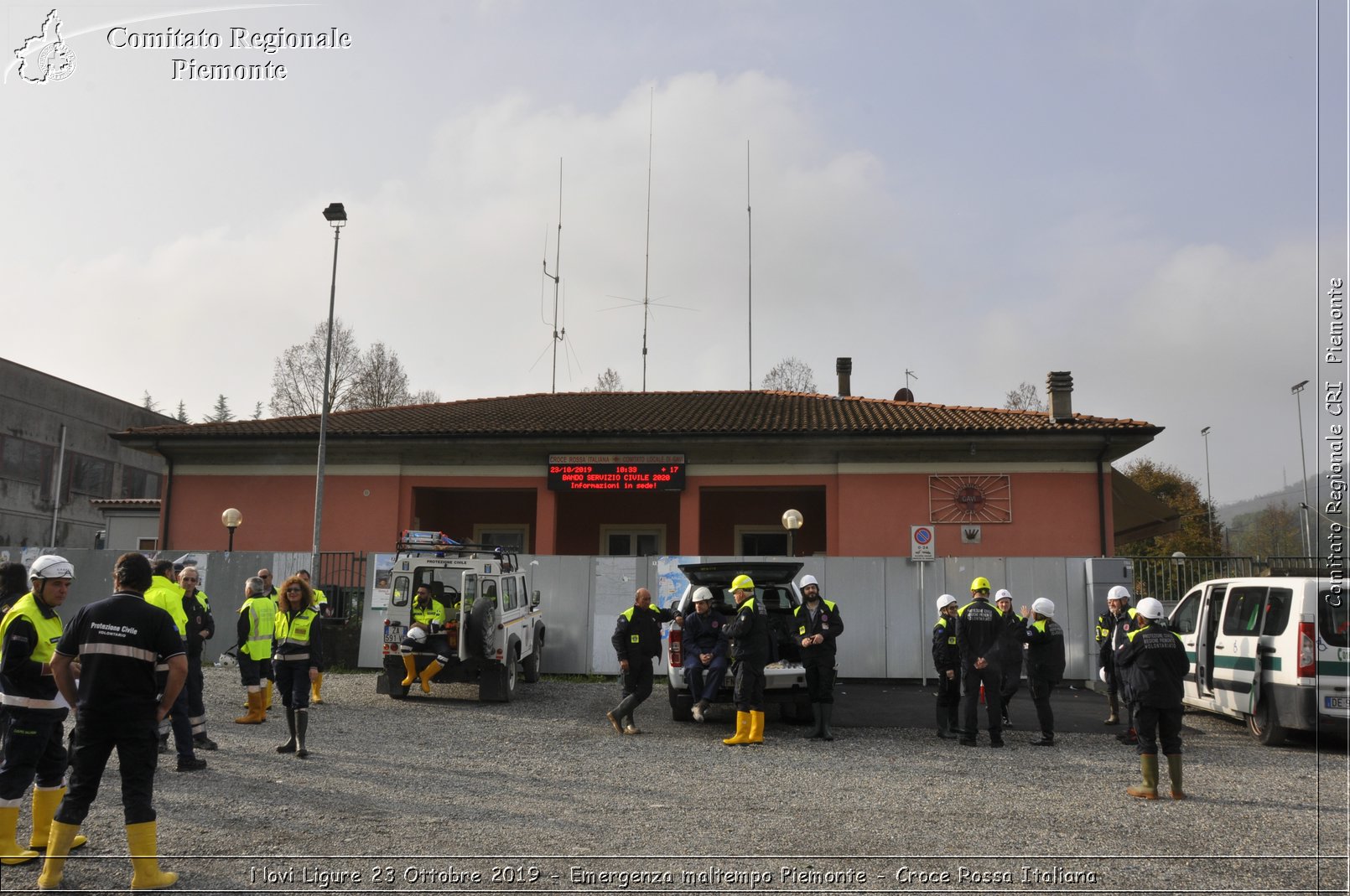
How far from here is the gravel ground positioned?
5.38 meters

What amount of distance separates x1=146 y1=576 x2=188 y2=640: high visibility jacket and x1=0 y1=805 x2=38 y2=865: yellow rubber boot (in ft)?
9.67

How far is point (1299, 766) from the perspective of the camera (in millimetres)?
8859

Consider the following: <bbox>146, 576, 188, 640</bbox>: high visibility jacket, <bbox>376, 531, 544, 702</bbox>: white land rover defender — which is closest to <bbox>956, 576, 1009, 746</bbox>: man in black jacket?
<bbox>376, 531, 544, 702</bbox>: white land rover defender

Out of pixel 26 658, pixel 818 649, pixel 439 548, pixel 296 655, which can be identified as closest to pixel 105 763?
pixel 26 658

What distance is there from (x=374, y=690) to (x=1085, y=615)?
37.0 feet

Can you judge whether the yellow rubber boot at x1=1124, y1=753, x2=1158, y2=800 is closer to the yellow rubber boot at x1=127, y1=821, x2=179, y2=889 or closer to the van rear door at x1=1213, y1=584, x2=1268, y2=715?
the van rear door at x1=1213, y1=584, x2=1268, y2=715

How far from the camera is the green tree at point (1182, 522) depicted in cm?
4253

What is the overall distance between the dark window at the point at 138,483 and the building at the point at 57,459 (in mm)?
54

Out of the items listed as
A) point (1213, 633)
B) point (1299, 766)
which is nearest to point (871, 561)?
point (1213, 633)

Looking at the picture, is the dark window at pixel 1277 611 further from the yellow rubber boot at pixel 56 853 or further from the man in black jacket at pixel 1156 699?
the yellow rubber boot at pixel 56 853

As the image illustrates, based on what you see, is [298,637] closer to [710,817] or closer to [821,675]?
[710,817]

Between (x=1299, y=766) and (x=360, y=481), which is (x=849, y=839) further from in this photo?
(x=360, y=481)

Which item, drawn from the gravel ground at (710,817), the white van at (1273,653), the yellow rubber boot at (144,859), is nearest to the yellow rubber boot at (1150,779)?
the gravel ground at (710,817)

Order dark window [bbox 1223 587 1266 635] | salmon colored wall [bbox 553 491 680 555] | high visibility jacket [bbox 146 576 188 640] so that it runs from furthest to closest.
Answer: salmon colored wall [bbox 553 491 680 555] → dark window [bbox 1223 587 1266 635] → high visibility jacket [bbox 146 576 188 640]
